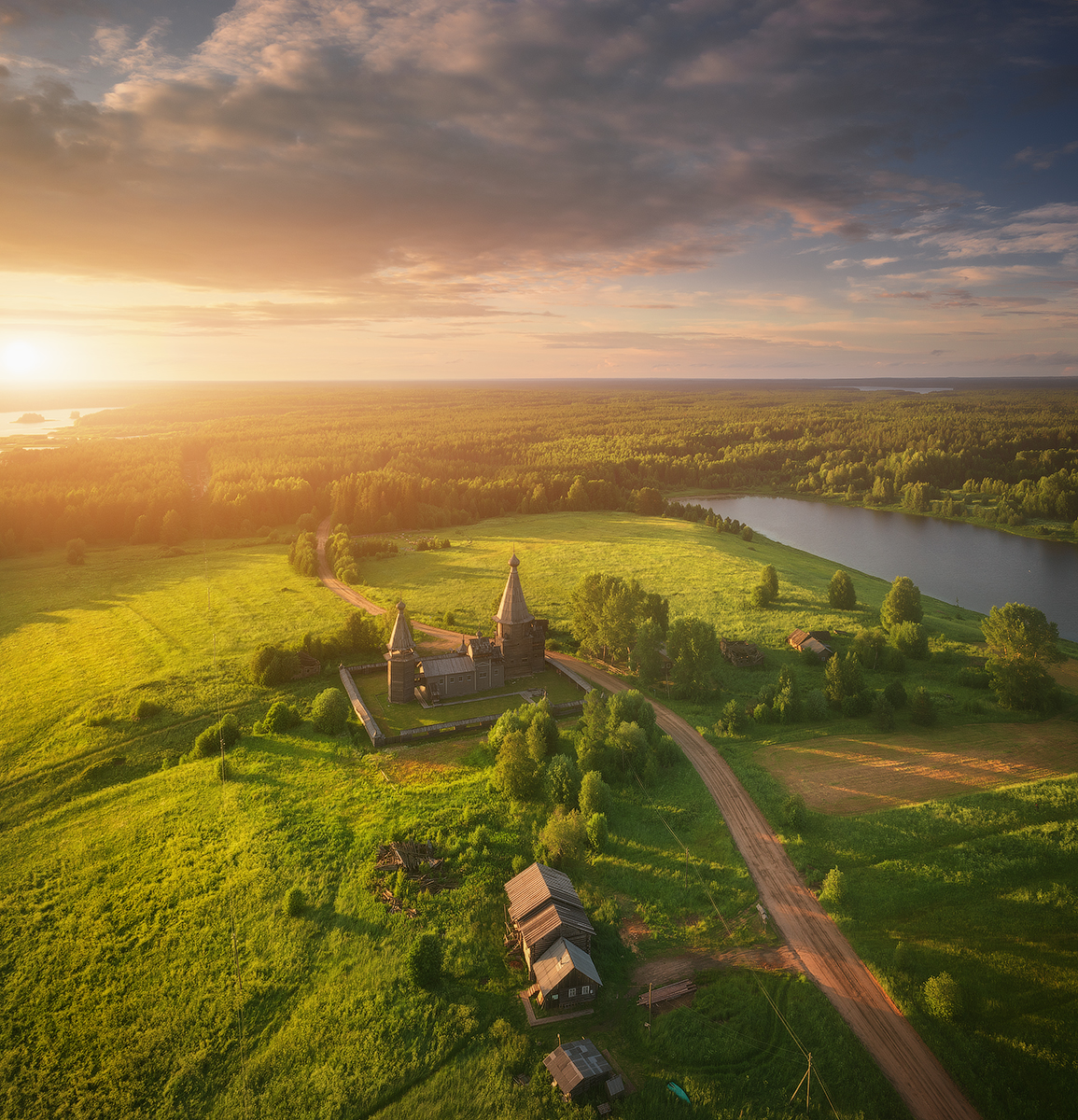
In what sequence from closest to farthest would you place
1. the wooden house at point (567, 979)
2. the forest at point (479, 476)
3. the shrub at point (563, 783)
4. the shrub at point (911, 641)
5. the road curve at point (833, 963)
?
the road curve at point (833, 963)
the wooden house at point (567, 979)
the shrub at point (563, 783)
the shrub at point (911, 641)
the forest at point (479, 476)

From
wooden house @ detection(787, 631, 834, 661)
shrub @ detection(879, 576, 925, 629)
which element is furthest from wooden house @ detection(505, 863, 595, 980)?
shrub @ detection(879, 576, 925, 629)

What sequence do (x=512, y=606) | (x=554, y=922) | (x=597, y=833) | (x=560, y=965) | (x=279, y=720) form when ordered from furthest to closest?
1. (x=512, y=606)
2. (x=279, y=720)
3. (x=597, y=833)
4. (x=554, y=922)
5. (x=560, y=965)

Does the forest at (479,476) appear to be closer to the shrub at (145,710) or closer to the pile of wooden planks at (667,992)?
the shrub at (145,710)

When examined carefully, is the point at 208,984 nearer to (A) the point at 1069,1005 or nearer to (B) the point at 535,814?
(B) the point at 535,814

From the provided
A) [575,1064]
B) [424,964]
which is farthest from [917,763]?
[424,964]

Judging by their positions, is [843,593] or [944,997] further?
[843,593]

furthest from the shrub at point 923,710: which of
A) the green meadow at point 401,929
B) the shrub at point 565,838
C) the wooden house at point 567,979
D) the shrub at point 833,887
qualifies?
the wooden house at point 567,979

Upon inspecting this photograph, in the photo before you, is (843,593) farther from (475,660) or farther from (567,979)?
(567,979)

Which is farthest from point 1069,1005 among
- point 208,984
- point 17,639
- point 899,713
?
point 17,639
